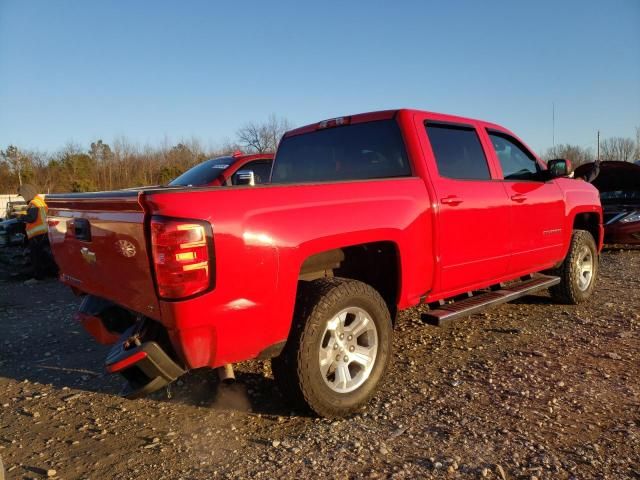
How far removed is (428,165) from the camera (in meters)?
3.78

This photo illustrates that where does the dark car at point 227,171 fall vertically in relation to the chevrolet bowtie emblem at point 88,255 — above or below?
above

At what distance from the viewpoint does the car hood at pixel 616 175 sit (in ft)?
34.6

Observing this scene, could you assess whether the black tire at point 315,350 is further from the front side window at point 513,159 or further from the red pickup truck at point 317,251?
the front side window at point 513,159

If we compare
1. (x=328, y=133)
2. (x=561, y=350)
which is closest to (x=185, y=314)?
(x=328, y=133)

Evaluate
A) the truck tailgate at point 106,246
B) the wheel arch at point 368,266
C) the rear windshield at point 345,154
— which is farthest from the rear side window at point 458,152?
the truck tailgate at point 106,246

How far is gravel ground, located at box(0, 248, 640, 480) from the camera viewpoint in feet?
8.55

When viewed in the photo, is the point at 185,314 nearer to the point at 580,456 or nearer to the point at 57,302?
the point at 580,456

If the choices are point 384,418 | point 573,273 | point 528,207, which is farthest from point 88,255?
point 573,273

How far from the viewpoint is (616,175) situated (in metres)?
11.1

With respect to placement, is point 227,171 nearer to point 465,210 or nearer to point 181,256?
point 465,210

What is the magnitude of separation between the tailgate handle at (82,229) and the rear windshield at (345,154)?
2054mm

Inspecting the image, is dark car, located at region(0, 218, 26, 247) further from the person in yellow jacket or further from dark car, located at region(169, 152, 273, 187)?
dark car, located at region(169, 152, 273, 187)

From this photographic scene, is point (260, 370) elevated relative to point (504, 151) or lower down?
lower down

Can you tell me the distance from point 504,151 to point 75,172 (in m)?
45.2
